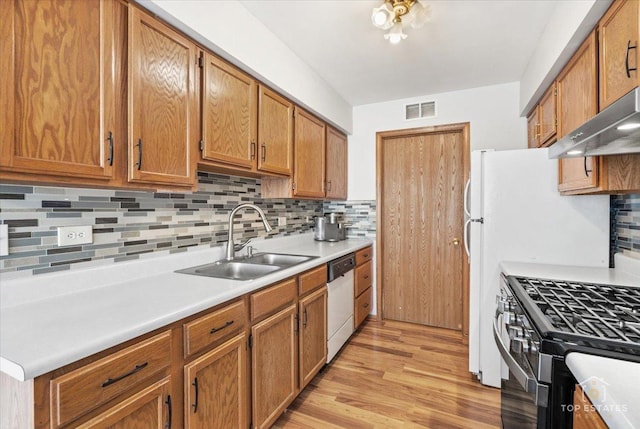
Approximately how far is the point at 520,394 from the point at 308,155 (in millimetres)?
Result: 2100

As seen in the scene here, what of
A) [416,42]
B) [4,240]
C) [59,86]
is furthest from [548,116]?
[4,240]

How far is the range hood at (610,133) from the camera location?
0.80 metres

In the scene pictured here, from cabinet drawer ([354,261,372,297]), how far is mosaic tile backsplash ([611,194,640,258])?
5.93ft

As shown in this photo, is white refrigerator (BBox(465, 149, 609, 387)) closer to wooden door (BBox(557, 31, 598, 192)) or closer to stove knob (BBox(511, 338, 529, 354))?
wooden door (BBox(557, 31, 598, 192))

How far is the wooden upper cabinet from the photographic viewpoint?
1.13 metres

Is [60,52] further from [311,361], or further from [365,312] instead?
[365,312]

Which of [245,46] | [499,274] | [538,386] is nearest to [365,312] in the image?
[499,274]

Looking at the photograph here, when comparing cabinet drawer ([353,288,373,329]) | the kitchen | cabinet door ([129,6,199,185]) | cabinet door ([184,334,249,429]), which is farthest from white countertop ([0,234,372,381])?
cabinet drawer ([353,288,373,329])

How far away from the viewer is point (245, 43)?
70.2 inches

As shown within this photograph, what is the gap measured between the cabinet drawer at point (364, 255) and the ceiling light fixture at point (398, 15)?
181 cm

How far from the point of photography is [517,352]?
1.18 metres

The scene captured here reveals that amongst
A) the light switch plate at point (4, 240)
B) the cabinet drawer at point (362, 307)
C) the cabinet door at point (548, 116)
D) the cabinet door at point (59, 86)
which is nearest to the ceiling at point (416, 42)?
the cabinet door at point (548, 116)

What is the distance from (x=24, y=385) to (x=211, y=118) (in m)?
1.30

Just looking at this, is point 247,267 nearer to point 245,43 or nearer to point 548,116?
point 245,43
